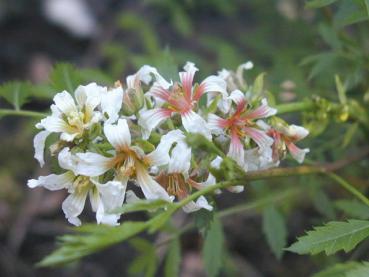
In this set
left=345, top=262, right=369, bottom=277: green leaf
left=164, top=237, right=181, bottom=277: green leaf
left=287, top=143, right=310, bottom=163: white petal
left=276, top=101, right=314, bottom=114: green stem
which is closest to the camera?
left=345, top=262, right=369, bottom=277: green leaf

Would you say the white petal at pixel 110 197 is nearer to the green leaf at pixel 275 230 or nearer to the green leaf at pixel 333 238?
the green leaf at pixel 333 238

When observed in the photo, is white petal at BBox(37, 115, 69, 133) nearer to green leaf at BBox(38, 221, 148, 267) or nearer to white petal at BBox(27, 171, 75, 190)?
white petal at BBox(27, 171, 75, 190)

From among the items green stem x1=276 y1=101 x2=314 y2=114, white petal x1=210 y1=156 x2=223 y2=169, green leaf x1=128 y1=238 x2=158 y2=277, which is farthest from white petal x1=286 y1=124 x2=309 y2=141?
green leaf x1=128 y1=238 x2=158 y2=277

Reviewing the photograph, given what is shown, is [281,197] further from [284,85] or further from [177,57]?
[177,57]

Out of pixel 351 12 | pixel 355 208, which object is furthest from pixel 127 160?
pixel 355 208

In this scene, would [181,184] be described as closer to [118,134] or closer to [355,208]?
[118,134]

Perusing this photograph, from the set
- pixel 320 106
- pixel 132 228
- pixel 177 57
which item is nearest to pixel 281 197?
pixel 320 106

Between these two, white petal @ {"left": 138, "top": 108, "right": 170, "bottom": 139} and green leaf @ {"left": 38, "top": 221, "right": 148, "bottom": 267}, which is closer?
green leaf @ {"left": 38, "top": 221, "right": 148, "bottom": 267}
